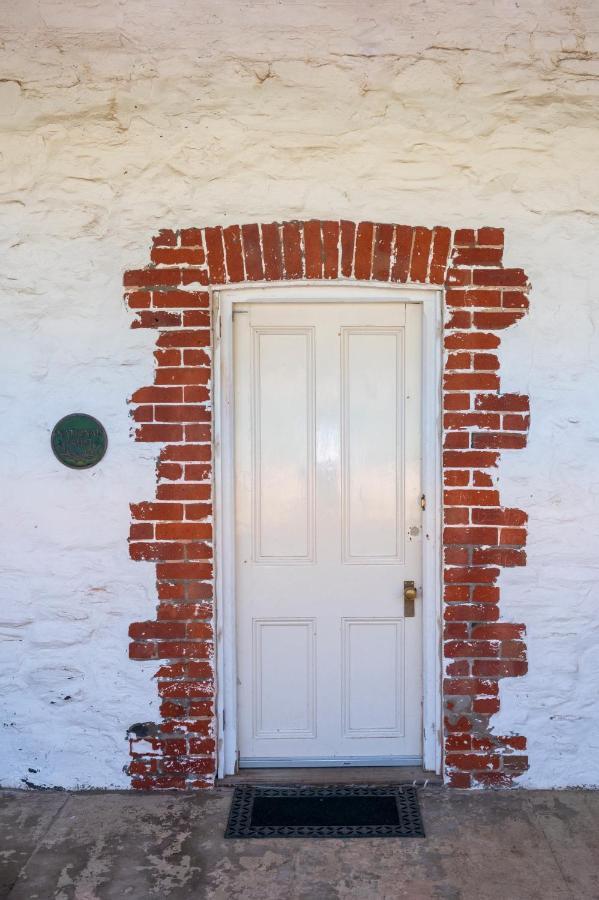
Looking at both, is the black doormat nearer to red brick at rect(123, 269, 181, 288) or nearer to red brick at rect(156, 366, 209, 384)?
red brick at rect(156, 366, 209, 384)

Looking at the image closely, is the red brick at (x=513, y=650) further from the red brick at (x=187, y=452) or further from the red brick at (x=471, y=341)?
the red brick at (x=187, y=452)

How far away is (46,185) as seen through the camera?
3.78m

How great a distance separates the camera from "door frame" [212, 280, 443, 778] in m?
3.81

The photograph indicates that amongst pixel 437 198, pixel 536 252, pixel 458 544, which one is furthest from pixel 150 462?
pixel 536 252

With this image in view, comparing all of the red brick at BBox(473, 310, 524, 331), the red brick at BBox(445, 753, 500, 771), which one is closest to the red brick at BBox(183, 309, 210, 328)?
the red brick at BBox(473, 310, 524, 331)

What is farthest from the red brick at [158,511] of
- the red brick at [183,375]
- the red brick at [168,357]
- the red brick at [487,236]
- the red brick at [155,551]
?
the red brick at [487,236]

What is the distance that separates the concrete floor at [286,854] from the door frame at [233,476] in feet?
1.25

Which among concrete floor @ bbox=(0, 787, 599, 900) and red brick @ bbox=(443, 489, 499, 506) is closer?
concrete floor @ bbox=(0, 787, 599, 900)

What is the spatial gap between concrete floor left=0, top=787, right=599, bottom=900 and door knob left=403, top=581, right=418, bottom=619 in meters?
0.85

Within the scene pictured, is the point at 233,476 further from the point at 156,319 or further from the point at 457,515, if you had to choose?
the point at 457,515

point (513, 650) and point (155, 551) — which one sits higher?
point (155, 551)

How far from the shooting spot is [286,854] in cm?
335

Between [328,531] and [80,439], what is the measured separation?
4.22 feet

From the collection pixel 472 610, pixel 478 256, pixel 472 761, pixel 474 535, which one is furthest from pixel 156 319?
pixel 472 761
